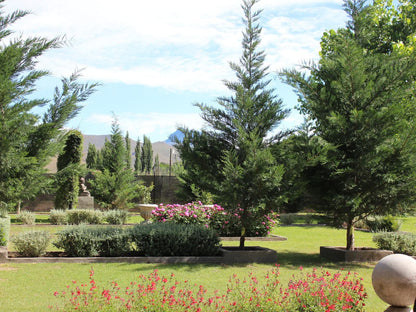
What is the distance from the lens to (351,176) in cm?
1105

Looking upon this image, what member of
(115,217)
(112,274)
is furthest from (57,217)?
(112,274)

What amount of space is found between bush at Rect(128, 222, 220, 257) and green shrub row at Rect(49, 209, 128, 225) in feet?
25.2

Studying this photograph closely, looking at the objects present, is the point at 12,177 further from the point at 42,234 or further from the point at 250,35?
the point at 250,35

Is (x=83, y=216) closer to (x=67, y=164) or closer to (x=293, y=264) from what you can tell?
(x=67, y=164)

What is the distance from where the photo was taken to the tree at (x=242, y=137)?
1048 cm

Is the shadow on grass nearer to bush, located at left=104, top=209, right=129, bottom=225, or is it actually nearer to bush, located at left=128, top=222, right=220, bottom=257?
bush, located at left=128, top=222, right=220, bottom=257

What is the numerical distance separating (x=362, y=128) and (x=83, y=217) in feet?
40.0

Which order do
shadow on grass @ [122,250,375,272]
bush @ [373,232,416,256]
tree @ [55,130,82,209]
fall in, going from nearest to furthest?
1. shadow on grass @ [122,250,375,272]
2. bush @ [373,232,416,256]
3. tree @ [55,130,82,209]

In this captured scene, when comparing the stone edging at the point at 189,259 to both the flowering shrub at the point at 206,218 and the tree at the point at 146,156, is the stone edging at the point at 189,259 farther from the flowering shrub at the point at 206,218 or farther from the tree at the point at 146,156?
the tree at the point at 146,156

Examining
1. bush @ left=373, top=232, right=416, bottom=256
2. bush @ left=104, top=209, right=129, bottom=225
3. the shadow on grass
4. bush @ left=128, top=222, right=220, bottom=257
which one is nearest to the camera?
the shadow on grass

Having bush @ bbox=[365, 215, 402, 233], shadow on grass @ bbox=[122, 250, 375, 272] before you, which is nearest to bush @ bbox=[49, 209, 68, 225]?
shadow on grass @ bbox=[122, 250, 375, 272]

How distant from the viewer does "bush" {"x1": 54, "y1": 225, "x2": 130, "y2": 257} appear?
988 centimetres

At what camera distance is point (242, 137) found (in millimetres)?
10727

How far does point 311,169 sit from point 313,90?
7.36ft
